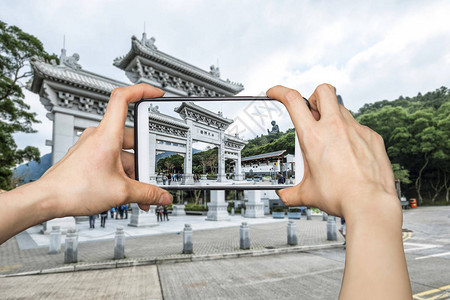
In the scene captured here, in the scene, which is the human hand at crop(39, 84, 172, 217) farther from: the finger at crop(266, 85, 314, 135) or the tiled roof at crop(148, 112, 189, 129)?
the finger at crop(266, 85, 314, 135)

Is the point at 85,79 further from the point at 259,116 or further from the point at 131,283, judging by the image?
the point at 259,116

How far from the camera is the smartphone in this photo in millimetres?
1757

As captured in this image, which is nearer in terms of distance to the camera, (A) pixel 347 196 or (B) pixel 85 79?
(A) pixel 347 196

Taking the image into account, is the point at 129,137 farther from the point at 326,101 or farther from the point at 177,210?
the point at 177,210

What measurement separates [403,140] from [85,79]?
33635 mm

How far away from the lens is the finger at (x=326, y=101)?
1.13 meters

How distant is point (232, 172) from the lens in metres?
2.09

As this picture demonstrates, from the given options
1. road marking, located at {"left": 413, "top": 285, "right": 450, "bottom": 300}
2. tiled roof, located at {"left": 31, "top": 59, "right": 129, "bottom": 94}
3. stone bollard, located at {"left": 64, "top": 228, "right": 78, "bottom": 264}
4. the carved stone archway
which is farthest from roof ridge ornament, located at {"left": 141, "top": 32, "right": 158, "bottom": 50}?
road marking, located at {"left": 413, "top": 285, "right": 450, "bottom": 300}

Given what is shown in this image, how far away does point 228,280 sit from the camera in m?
5.70

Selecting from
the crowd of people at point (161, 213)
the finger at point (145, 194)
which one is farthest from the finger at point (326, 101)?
the crowd of people at point (161, 213)

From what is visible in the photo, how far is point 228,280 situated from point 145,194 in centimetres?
498

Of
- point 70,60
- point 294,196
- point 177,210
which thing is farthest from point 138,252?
point 177,210

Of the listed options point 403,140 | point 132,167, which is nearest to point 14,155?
point 132,167

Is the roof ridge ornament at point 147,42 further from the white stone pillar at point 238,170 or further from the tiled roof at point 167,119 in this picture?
the white stone pillar at point 238,170
